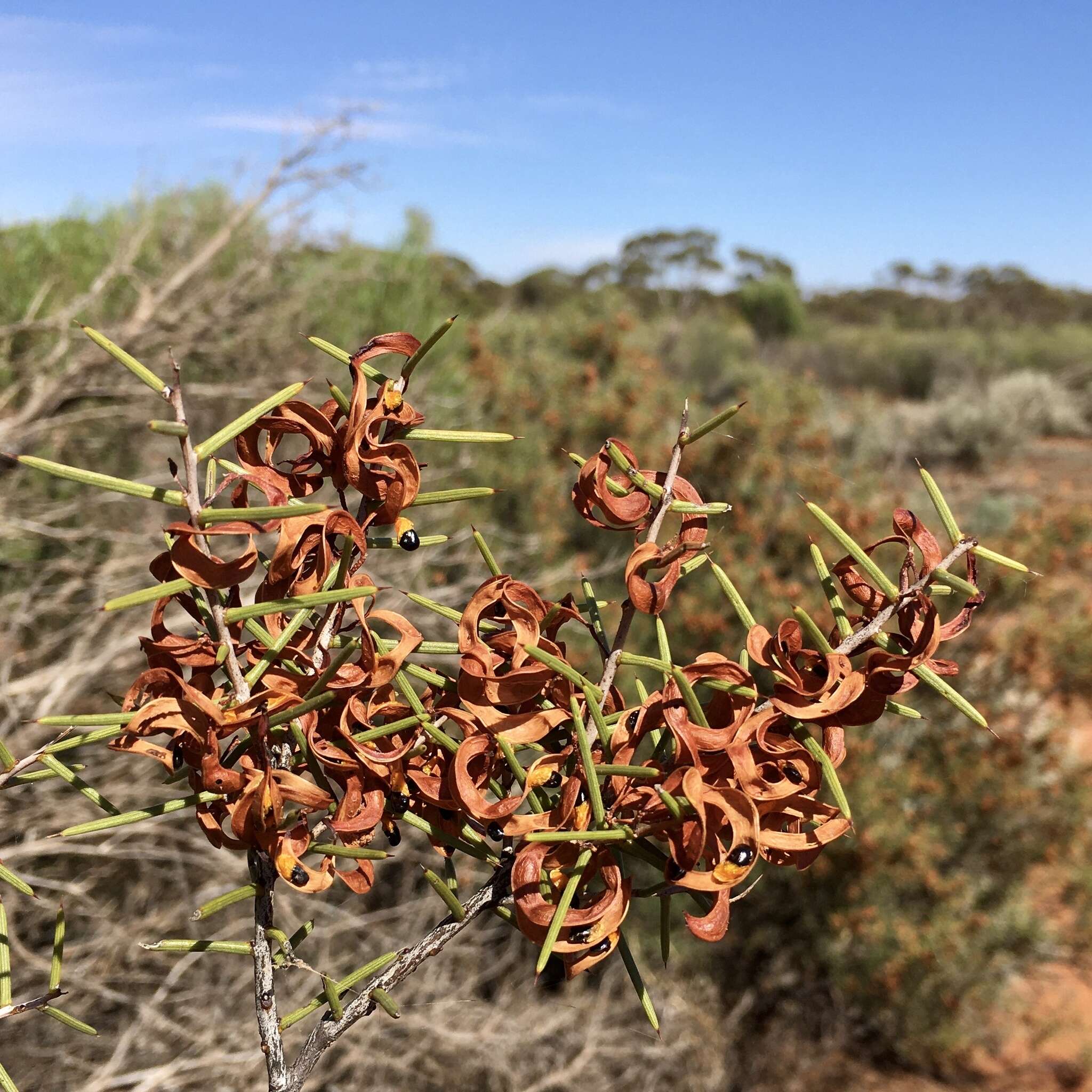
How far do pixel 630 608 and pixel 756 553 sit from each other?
4464 millimetres

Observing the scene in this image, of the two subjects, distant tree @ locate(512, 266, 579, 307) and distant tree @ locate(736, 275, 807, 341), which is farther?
distant tree @ locate(736, 275, 807, 341)

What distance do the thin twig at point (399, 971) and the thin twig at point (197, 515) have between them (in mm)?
160

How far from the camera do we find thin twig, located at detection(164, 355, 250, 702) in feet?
1.26

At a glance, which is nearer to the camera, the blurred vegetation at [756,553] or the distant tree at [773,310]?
the blurred vegetation at [756,553]

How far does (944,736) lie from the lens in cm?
438

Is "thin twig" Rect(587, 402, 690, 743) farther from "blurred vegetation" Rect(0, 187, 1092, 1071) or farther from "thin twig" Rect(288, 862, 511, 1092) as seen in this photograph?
"blurred vegetation" Rect(0, 187, 1092, 1071)

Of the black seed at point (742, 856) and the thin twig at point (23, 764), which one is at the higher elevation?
the black seed at point (742, 856)

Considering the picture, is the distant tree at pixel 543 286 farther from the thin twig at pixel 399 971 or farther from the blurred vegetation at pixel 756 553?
the thin twig at pixel 399 971

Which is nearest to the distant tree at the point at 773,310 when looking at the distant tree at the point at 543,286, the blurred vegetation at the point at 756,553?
the distant tree at the point at 543,286

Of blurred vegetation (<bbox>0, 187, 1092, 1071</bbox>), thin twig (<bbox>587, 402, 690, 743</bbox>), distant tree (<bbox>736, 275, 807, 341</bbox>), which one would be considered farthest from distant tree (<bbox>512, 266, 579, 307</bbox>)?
thin twig (<bbox>587, 402, 690, 743</bbox>)

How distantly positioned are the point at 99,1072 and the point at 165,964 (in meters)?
1.12

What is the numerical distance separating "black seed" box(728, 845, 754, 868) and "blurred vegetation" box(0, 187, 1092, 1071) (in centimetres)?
198

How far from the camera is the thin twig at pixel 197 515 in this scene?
15.2 inches

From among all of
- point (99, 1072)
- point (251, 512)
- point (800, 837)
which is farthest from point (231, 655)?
Result: point (99, 1072)
